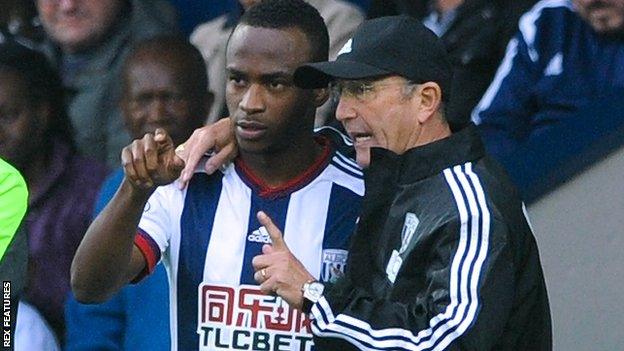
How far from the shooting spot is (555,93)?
16.1 feet

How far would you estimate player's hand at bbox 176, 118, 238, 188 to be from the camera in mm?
3689

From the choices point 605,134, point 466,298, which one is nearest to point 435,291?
point 466,298

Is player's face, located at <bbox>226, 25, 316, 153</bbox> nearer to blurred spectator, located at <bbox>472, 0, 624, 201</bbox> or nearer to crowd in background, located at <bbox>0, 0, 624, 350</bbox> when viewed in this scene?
crowd in background, located at <bbox>0, 0, 624, 350</bbox>

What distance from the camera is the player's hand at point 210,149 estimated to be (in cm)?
369

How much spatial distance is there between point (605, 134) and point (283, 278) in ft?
6.24

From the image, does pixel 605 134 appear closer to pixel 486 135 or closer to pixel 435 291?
pixel 486 135

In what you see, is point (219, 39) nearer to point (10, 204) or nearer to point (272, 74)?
point (272, 74)

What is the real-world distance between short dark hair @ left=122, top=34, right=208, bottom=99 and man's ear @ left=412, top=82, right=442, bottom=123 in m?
2.20

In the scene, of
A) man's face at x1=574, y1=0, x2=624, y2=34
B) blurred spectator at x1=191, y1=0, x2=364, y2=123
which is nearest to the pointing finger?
man's face at x1=574, y1=0, x2=624, y2=34

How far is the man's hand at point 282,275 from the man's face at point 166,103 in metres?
2.16

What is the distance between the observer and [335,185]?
12.3 feet

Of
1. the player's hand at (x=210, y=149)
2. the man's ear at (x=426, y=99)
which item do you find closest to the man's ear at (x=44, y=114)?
the player's hand at (x=210, y=149)

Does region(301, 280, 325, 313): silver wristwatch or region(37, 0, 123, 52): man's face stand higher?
region(37, 0, 123, 52): man's face

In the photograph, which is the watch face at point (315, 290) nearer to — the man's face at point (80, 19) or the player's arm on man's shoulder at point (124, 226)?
the player's arm on man's shoulder at point (124, 226)
